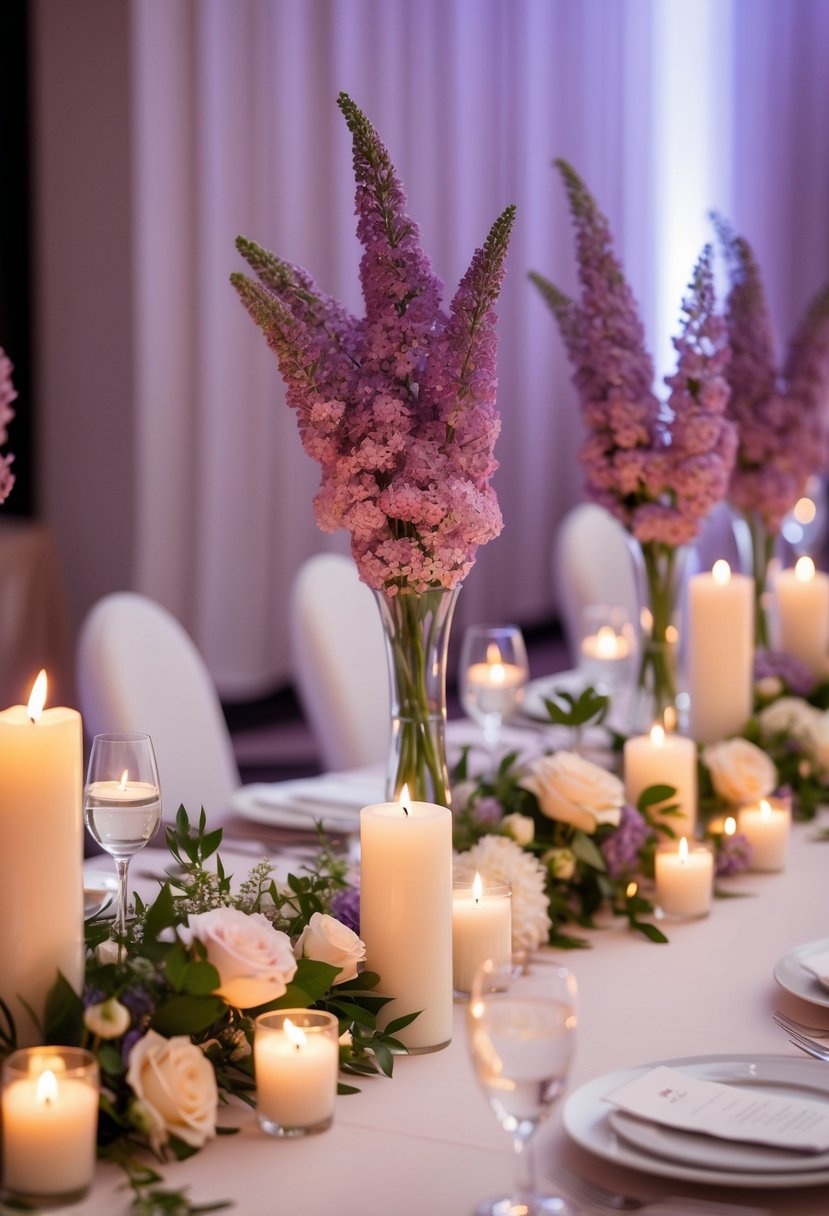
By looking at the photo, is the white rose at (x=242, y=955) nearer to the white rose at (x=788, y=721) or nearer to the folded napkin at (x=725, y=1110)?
the folded napkin at (x=725, y=1110)

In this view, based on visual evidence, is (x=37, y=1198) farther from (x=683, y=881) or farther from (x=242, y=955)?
(x=683, y=881)

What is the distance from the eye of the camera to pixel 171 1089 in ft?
3.38

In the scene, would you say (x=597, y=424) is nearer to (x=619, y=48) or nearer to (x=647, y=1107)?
(x=647, y=1107)

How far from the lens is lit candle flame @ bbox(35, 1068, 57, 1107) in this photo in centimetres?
93

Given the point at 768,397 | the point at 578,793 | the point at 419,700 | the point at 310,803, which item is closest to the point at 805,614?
the point at 768,397

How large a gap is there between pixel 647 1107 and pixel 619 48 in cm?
708

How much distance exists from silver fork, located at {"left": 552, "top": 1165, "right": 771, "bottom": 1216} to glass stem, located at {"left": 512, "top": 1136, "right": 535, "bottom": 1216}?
0.07 meters

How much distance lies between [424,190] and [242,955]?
5.61m

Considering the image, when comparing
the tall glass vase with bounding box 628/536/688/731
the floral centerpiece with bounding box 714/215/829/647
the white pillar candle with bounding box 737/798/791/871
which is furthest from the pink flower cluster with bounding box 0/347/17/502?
the floral centerpiece with bounding box 714/215/829/647

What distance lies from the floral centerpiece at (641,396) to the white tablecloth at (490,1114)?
0.66m

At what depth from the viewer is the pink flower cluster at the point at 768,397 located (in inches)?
97.6

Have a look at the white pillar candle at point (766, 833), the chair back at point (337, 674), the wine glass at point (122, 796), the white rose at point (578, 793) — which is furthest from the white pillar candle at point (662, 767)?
the chair back at point (337, 674)

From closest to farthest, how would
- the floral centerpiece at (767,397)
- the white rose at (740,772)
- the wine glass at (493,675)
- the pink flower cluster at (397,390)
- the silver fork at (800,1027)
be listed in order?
1. the silver fork at (800,1027)
2. the pink flower cluster at (397,390)
3. the white rose at (740,772)
4. the wine glass at (493,675)
5. the floral centerpiece at (767,397)

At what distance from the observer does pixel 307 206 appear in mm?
5812
